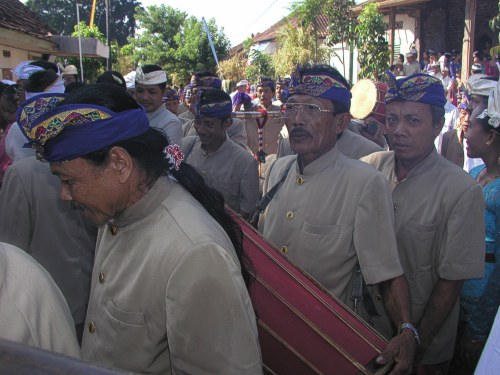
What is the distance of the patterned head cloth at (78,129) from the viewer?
1.40 m

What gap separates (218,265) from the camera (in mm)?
1309

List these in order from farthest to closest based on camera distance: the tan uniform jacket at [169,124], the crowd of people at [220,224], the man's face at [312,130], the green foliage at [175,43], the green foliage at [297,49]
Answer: the green foliage at [175,43] < the green foliage at [297,49] < the tan uniform jacket at [169,124] < the man's face at [312,130] < the crowd of people at [220,224]

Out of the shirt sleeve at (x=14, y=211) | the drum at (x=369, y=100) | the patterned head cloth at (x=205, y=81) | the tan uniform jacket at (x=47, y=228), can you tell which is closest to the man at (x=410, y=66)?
the drum at (x=369, y=100)

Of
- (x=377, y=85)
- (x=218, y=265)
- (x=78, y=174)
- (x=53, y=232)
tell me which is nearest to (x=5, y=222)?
(x=53, y=232)

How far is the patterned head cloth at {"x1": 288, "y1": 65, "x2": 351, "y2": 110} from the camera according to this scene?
8.64 feet

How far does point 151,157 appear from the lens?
1.53 metres

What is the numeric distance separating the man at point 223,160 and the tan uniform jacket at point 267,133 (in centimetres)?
368

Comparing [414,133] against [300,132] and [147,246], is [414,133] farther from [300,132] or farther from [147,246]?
[147,246]

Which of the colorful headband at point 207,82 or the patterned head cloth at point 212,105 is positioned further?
the colorful headband at point 207,82

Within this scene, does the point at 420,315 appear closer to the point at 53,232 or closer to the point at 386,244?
the point at 386,244

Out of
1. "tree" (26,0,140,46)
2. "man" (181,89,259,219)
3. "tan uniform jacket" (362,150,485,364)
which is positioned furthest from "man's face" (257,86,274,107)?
"tree" (26,0,140,46)

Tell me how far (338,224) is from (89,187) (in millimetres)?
1267

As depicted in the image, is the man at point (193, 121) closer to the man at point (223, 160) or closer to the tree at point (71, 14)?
the man at point (223, 160)

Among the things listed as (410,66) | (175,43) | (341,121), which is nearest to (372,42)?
(410,66)
